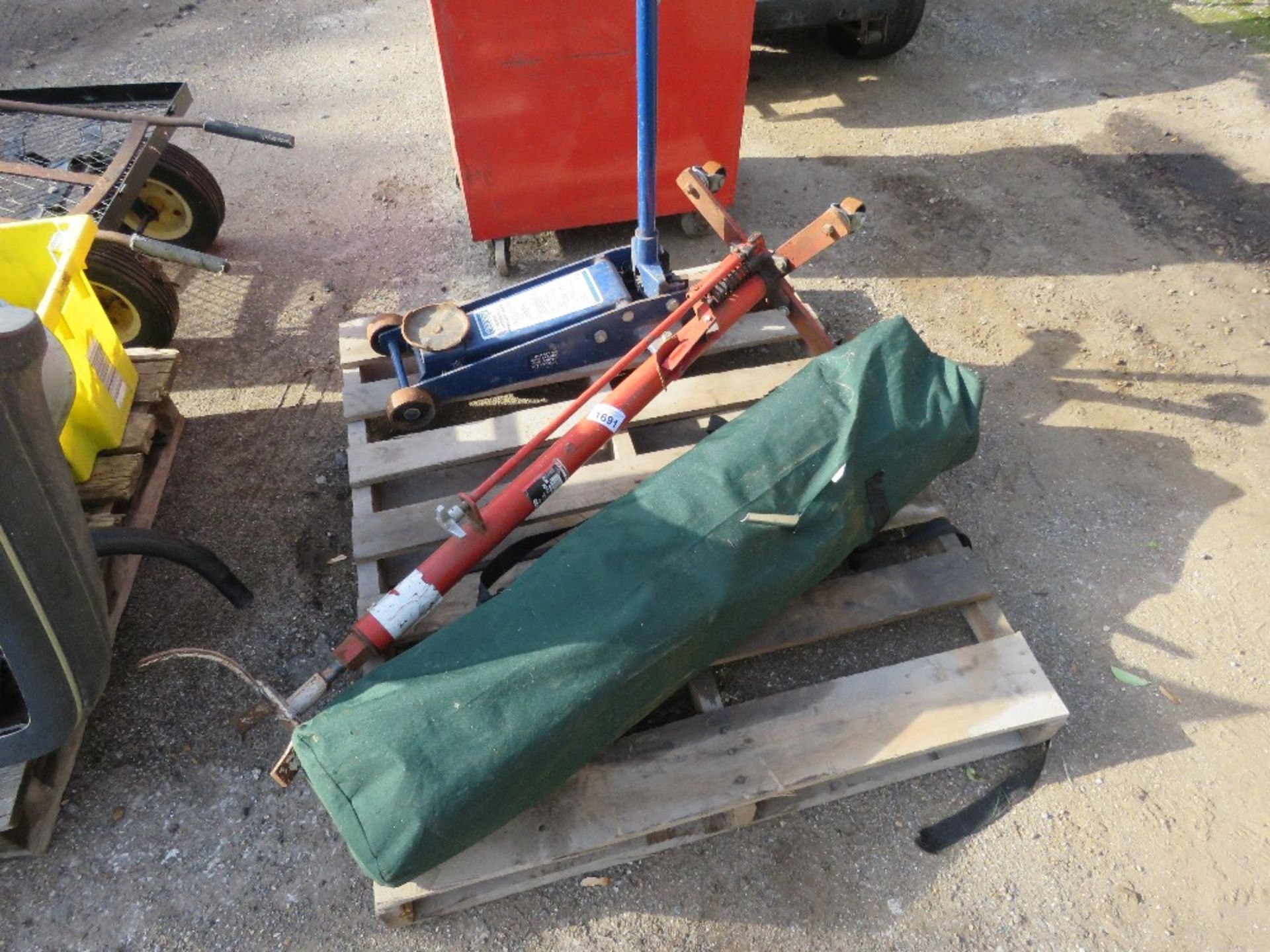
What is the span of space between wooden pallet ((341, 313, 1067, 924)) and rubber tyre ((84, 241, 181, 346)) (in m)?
1.09

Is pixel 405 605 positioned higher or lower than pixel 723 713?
higher

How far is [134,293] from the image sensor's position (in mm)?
3010

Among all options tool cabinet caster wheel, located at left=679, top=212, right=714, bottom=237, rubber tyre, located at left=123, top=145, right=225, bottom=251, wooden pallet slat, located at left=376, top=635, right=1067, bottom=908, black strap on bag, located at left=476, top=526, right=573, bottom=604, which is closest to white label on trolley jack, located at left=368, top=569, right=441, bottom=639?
black strap on bag, located at left=476, top=526, right=573, bottom=604

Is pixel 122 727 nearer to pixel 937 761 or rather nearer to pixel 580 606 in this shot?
pixel 580 606

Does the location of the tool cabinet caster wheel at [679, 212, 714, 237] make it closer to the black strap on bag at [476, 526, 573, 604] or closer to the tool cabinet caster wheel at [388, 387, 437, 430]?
the tool cabinet caster wheel at [388, 387, 437, 430]

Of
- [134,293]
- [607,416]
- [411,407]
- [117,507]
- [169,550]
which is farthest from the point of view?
[134,293]

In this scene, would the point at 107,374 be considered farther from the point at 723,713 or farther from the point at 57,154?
the point at 723,713

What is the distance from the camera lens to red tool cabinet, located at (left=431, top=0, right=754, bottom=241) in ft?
9.78

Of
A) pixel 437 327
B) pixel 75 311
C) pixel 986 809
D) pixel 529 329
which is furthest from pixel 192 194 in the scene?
pixel 986 809

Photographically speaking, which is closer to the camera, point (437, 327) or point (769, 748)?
point (769, 748)

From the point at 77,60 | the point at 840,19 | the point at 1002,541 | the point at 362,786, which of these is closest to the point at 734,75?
the point at 840,19

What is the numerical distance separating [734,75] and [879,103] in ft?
5.70

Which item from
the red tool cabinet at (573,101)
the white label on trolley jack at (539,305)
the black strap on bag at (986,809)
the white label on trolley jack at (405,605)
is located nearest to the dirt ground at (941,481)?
the black strap on bag at (986,809)

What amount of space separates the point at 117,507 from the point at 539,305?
151 centimetres
